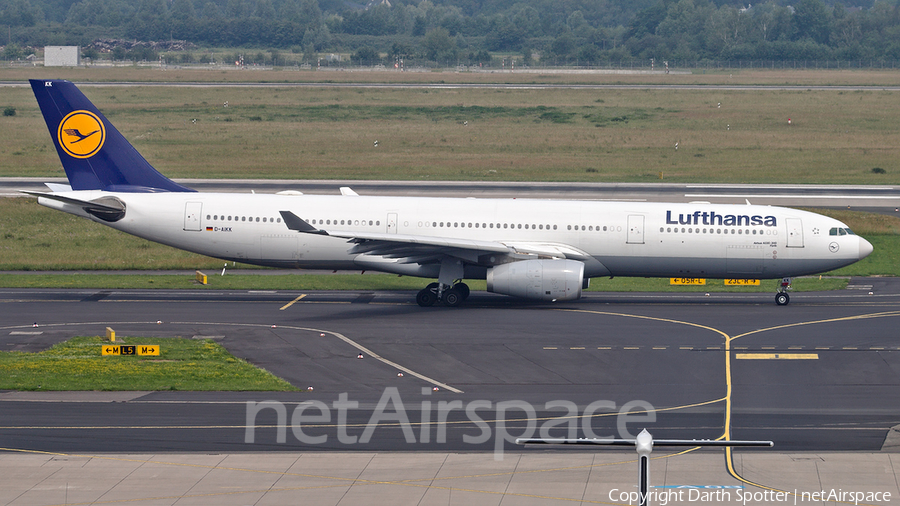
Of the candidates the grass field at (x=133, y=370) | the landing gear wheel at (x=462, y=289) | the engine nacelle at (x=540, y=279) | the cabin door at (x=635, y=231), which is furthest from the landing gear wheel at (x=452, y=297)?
the grass field at (x=133, y=370)

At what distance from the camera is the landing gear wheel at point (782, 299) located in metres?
41.3

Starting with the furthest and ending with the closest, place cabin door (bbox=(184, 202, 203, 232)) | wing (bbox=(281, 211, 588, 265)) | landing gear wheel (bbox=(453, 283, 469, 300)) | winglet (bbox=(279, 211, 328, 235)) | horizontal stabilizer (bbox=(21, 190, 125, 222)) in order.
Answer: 1. cabin door (bbox=(184, 202, 203, 232))
2. landing gear wheel (bbox=(453, 283, 469, 300))
3. horizontal stabilizer (bbox=(21, 190, 125, 222))
4. wing (bbox=(281, 211, 588, 265))
5. winglet (bbox=(279, 211, 328, 235))

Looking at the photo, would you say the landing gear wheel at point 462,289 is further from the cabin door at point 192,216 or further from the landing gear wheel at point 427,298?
the cabin door at point 192,216

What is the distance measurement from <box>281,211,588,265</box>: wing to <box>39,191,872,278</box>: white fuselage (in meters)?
0.19

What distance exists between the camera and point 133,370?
30.0 metres

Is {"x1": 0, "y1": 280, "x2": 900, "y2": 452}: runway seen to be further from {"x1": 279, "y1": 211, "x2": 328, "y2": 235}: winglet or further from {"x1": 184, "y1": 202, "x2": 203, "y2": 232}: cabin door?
{"x1": 279, "y1": 211, "x2": 328, "y2": 235}: winglet

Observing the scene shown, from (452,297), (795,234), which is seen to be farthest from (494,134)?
(795,234)

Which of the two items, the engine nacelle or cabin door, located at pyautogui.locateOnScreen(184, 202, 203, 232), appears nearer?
the engine nacelle

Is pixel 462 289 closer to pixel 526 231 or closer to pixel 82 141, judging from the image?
pixel 526 231

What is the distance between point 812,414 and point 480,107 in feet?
338

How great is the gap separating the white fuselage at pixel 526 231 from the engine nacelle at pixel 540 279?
1246mm

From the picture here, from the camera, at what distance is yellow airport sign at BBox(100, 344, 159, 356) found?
32.0 metres

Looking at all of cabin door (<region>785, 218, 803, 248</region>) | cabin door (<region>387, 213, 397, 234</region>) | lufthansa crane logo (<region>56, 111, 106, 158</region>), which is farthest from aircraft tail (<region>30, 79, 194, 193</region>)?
cabin door (<region>785, 218, 803, 248</region>)

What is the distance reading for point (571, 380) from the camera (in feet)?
95.5
